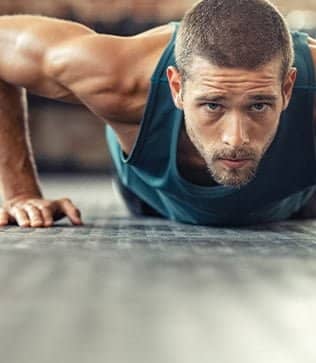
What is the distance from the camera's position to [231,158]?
43.5 inches

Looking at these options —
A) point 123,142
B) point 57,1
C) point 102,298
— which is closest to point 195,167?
point 123,142

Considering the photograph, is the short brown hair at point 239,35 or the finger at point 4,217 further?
A: the finger at point 4,217

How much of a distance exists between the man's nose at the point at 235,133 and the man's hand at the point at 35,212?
351 mm

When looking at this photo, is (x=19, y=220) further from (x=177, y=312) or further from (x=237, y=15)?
(x=177, y=312)

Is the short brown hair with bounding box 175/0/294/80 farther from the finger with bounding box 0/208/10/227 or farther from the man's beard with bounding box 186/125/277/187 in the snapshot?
the finger with bounding box 0/208/10/227

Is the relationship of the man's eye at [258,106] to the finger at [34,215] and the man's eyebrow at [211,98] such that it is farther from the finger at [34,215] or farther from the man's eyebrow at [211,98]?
the finger at [34,215]

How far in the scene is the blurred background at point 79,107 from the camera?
10.3 feet

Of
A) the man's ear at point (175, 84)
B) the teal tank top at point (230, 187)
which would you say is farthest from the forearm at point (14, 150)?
the man's ear at point (175, 84)

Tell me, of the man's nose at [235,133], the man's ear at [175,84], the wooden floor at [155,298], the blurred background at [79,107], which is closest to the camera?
the wooden floor at [155,298]

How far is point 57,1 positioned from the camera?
10.5 ft

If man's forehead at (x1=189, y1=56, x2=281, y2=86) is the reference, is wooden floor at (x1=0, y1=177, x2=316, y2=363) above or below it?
below

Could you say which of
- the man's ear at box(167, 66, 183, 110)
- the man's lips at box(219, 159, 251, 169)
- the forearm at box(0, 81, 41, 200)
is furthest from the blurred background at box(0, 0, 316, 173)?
the man's lips at box(219, 159, 251, 169)

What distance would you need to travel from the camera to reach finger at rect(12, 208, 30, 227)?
4.10 feet

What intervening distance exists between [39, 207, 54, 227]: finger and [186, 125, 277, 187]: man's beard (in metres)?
0.28
